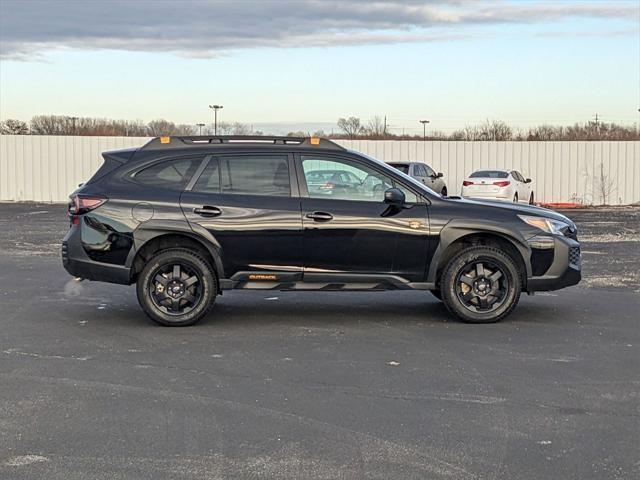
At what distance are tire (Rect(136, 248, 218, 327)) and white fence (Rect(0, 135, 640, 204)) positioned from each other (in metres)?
24.0

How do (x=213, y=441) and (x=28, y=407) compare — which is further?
(x=28, y=407)

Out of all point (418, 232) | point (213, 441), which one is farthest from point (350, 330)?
point (213, 441)

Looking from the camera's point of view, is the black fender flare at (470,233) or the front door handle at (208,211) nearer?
the front door handle at (208,211)

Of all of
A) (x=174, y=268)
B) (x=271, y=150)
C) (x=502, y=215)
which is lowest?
(x=174, y=268)

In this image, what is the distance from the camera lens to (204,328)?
8.08 meters

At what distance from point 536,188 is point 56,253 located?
2128cm

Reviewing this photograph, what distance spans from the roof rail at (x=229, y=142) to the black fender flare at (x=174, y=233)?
0.88m

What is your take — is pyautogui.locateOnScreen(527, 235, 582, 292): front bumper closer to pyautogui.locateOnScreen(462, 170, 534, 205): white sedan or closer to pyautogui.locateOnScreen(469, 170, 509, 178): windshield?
pyautogui.locateOnScreen(462, 170, 534, 205): white sedan

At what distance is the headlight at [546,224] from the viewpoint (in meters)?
8.34

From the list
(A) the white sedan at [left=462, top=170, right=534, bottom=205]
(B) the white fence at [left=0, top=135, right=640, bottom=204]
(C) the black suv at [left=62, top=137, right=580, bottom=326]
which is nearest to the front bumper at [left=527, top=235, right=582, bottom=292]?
(C) the black suv at [left=62, top=137, right=580, bottom=326]

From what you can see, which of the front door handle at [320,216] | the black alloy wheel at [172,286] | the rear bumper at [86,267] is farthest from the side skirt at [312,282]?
the rear bumper at [86,267]

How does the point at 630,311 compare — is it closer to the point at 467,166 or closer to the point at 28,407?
the point at 28,407

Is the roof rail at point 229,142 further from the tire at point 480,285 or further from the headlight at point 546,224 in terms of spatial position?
the headlight at point 546,224

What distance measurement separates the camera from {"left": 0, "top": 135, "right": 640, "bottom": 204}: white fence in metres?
30.8
